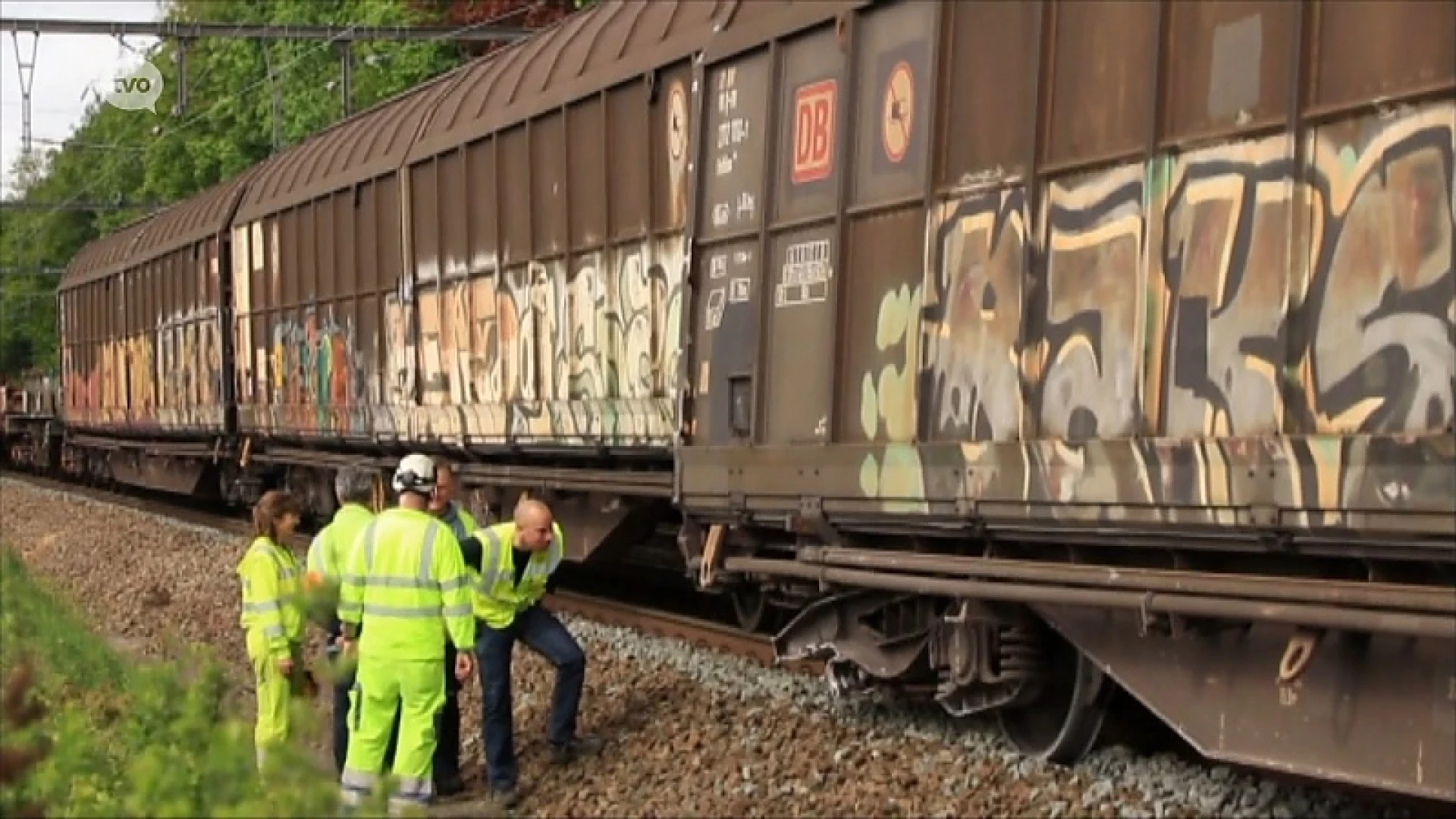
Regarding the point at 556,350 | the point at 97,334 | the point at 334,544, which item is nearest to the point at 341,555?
the point at 334,544

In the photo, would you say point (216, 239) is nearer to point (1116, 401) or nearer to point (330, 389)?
point (330, 389)

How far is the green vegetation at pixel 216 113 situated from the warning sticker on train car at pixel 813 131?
16367 mm

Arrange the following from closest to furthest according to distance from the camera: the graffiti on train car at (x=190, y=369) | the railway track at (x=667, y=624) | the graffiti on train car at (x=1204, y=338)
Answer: the graffiti on train car at (x=1204, y=338), the railway track at (x=667, y=624), the graffiti on train car at (x=190, y=369)

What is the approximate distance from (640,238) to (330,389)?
765cm

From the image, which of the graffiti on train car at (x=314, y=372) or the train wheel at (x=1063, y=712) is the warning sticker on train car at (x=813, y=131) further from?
the graffiti on train car at (x=314, y=372)

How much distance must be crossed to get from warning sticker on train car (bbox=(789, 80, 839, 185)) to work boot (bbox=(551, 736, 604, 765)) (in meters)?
3.02

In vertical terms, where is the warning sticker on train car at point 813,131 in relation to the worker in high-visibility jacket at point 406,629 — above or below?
above

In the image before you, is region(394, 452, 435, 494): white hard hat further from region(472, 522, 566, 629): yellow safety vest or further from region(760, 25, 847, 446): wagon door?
region(760, 25, 847, 446): wagon door

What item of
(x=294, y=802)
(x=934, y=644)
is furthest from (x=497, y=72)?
(x=294, y=802)

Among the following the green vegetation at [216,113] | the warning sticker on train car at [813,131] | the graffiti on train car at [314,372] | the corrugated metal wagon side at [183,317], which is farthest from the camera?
the green vegetation at [216,113]

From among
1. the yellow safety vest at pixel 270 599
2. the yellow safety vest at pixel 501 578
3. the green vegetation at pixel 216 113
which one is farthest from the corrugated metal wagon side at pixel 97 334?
the yellow safety vest at pixel 270 599

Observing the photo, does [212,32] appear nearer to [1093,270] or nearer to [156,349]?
[156,349]

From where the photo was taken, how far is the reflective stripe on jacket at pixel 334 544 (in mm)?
8562

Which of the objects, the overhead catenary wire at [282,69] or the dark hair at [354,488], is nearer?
the dark hair at [354,488]
